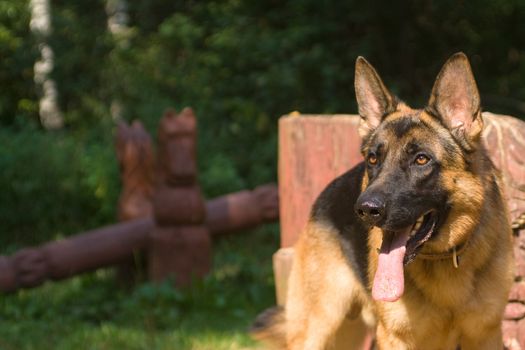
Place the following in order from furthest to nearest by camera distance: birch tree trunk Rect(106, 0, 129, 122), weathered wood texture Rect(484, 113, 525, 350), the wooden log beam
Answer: birch tree trunk Rect(106, 0, 129, 122) → the wooden log beam → weathered wood texture Rect(484, 113, 525, 350)

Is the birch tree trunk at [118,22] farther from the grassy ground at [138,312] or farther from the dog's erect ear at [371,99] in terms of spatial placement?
the dog's erect ear at [371,99]

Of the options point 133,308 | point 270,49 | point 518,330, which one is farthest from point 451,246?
point 270,49

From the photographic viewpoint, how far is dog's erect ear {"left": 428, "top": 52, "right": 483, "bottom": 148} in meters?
4.43

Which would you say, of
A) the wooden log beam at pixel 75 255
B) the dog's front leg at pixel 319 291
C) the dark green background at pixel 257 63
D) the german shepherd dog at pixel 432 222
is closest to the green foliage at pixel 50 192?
the dark green background at pixel 257 63

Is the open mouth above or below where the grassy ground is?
above

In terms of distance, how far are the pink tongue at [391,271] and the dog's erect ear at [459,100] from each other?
21.9 inches

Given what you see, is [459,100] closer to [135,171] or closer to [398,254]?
[398,254]

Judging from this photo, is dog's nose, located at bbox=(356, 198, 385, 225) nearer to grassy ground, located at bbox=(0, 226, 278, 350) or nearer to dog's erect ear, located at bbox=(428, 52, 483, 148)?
dog's erect ear, located at bbox=(428, 52, 483, 148)

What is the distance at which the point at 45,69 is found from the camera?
14359mm

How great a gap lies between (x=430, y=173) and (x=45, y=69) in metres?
10.9

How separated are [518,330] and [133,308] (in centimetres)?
314

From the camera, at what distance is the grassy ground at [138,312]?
6.66 metres

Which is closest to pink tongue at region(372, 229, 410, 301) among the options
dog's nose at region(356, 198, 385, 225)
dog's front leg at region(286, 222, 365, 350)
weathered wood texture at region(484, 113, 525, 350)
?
dog's nose at region(356, 198, 385, 225)

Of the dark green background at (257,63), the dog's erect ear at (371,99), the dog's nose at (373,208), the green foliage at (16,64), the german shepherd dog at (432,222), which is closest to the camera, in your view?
the dog's nose at (373,208)
